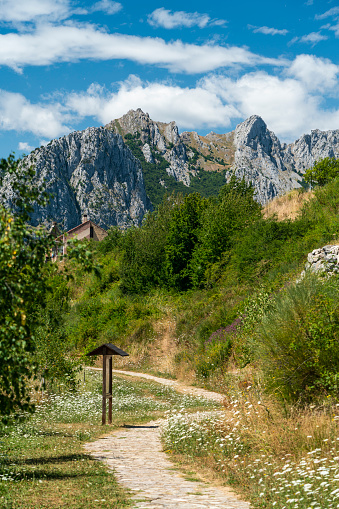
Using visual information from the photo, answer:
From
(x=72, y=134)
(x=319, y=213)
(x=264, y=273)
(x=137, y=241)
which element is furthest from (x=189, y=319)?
(x=72, y=134)

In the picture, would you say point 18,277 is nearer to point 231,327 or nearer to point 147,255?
point 231,327

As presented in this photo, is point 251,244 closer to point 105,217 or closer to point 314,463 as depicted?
point 314,463

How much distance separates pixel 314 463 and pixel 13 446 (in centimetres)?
605

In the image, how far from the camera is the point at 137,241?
3722 centimetres

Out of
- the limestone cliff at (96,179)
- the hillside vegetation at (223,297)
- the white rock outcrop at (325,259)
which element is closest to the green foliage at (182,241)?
the hillside vegetation at (223,297)

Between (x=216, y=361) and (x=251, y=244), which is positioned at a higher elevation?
(x=251, y=244)

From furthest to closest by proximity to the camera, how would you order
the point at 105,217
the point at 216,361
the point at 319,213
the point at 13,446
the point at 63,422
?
the point at 105,217
the point at 319,213
the point at 216,361
the point at 63,422
the point at 13,446

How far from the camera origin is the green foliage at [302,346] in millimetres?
9285

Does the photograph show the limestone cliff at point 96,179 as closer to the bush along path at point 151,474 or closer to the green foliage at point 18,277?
the bush along path at point 151,474

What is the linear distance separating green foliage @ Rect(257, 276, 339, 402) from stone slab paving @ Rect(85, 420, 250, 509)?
9.43 ft

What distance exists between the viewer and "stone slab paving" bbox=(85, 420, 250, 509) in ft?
20.0

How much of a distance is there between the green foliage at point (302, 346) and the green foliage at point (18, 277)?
565cm

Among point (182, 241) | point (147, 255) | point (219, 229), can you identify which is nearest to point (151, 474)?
point (219, 229)

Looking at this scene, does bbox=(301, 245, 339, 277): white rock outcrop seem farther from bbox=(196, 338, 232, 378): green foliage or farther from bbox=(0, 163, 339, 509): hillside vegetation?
bbox=(196, 338, 232, 378): green foliage
